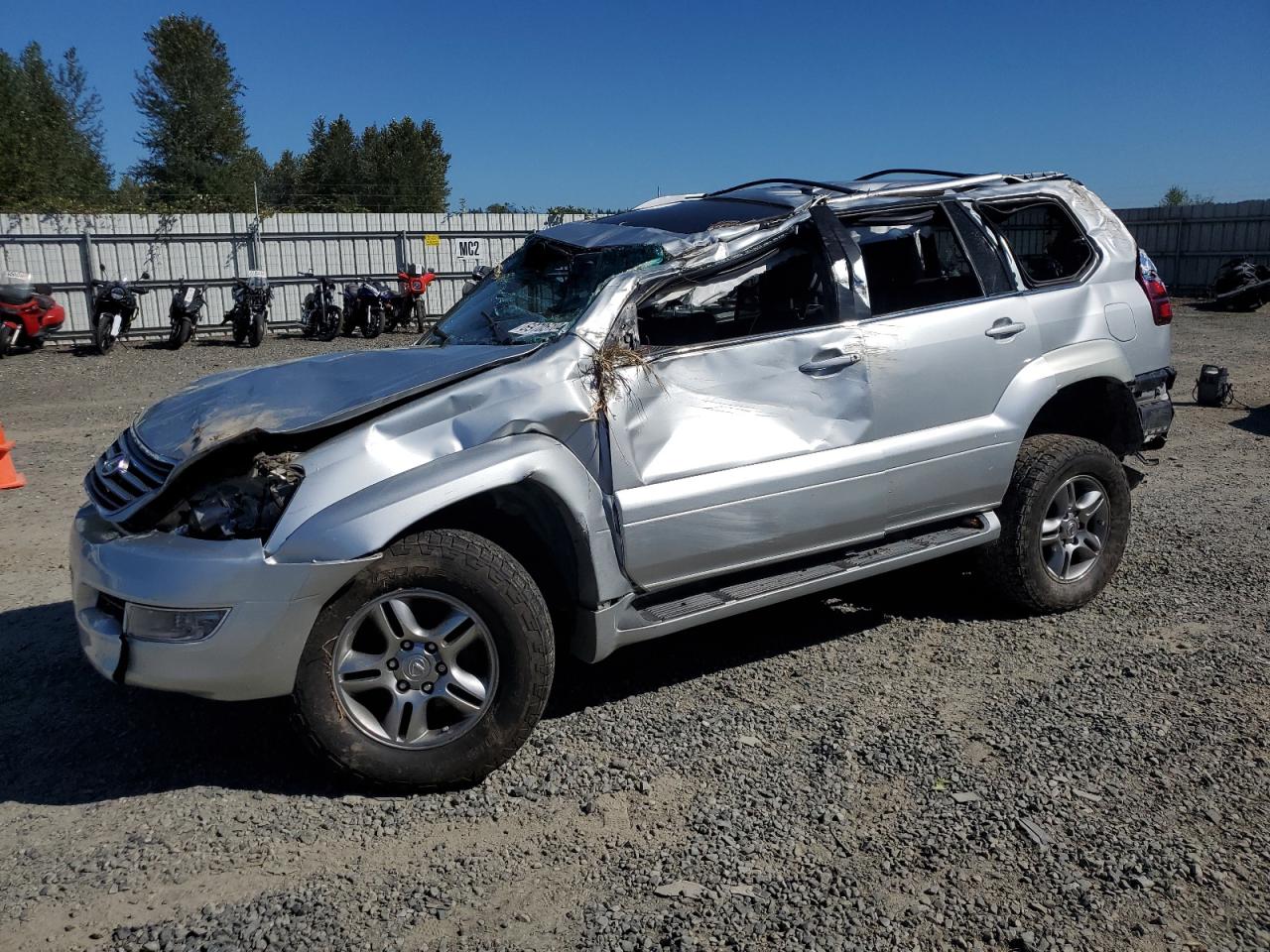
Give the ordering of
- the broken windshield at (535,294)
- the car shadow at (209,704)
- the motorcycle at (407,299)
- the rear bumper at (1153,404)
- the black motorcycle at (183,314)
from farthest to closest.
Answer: the motorcycle at (407,299) < the black motorcycle at (183,314) < the rear bumper at (1153,404) < the broken windshield at (535,294) < the car shadow at (209,704)

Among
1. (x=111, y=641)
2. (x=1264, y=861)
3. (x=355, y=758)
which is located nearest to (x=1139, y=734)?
(x=1264, y=861)

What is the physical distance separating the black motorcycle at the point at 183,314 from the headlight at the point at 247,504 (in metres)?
16.1

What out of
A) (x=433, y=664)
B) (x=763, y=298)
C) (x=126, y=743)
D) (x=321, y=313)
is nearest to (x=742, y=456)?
(x=763, y=298)

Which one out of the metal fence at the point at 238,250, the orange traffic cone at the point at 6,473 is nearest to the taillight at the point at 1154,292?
the orange traffic cone at the point at 6,473

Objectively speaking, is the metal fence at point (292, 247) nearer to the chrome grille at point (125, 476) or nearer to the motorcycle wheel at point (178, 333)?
the motorcycle wheel at point (178, 333)

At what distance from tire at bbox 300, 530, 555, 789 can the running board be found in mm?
296

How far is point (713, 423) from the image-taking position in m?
4.00

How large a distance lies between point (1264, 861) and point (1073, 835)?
0.52m

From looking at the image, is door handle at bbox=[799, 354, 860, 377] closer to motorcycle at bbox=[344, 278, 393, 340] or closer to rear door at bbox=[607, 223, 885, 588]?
rear door at bbox=[607, 223, 885, 588]

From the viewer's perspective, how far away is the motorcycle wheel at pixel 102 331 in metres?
17.3

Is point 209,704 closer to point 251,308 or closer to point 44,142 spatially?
point 251,308

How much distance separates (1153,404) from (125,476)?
4.67 meters

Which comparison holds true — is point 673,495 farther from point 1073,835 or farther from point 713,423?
point 1073,835

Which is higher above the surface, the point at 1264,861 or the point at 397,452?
the point at 397,452
